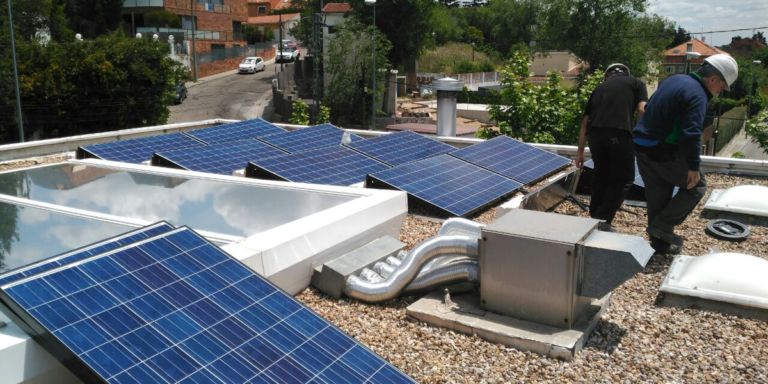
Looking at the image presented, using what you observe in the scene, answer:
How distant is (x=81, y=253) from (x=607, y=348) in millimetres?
3749

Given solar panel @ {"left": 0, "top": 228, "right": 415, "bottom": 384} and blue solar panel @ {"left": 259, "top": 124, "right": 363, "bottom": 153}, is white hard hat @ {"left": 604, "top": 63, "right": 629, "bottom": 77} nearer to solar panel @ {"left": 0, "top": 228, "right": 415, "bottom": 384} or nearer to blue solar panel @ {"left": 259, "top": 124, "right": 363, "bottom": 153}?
blue solar panel @ {"left": 259, "top": 124, "right": 363, "bottom": 153}

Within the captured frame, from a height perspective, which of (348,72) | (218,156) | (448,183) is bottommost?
(448,183)

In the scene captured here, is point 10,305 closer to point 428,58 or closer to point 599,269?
point 599,269

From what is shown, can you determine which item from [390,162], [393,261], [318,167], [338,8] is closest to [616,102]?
[393,261]

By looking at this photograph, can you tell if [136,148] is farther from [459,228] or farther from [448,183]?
[459,228]

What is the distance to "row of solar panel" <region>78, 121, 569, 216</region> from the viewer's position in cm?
909

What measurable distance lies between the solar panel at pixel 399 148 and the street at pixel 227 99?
3013 centimetres

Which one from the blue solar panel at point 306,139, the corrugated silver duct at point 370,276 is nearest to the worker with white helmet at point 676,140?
the corrugated silver duct at point 370,276

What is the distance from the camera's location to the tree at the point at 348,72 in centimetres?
4425

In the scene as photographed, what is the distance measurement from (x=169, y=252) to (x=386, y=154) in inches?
270

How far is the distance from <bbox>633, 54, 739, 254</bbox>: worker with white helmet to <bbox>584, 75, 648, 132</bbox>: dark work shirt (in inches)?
19.6

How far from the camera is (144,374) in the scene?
10.5 feet

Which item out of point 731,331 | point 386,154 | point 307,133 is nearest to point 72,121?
point 307,133

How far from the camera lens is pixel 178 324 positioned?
364cm
